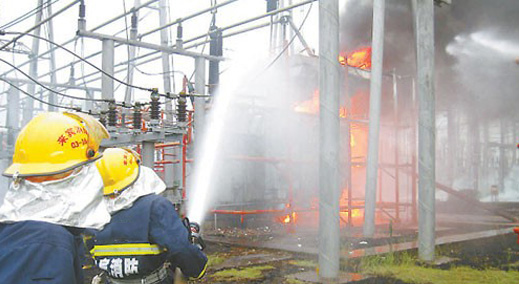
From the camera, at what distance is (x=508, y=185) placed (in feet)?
124

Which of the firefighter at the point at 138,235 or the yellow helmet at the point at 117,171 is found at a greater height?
the yellow helmet at the point at 117,171

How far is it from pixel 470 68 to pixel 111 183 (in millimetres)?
22150

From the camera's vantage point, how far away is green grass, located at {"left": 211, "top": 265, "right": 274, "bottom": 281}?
20.9 ft

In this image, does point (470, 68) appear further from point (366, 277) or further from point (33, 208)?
point (33, 208)

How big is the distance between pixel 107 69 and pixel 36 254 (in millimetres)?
7713

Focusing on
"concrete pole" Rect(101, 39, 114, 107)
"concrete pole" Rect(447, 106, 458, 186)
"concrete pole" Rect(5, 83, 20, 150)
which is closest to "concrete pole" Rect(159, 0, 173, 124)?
"concrete pole" Rect(101, 39, 114, 107)

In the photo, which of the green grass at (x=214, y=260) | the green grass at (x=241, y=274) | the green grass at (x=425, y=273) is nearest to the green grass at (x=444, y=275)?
the green grass at (x=425, y=273)

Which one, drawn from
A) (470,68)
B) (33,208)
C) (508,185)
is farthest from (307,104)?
(508,185)

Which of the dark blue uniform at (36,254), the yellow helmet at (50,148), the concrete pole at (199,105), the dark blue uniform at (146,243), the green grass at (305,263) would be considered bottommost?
the green grass at (305,263)

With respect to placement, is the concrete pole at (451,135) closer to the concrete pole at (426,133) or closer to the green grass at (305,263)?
the concrete pole at (426,133)

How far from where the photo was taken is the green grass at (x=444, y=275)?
6.32m

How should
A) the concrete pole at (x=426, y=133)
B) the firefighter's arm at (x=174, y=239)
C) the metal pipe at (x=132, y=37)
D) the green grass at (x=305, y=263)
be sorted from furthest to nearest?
the metal pipe at (x=132, y=37)
the concrete pole at (x=426, y=133)
the green grass at (x=305, y=263)
the firefighter's arm at (x=174, y=239)

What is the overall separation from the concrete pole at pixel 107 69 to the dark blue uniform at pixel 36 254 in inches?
294

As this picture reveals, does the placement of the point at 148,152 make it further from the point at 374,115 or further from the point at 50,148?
the point at 50,148
